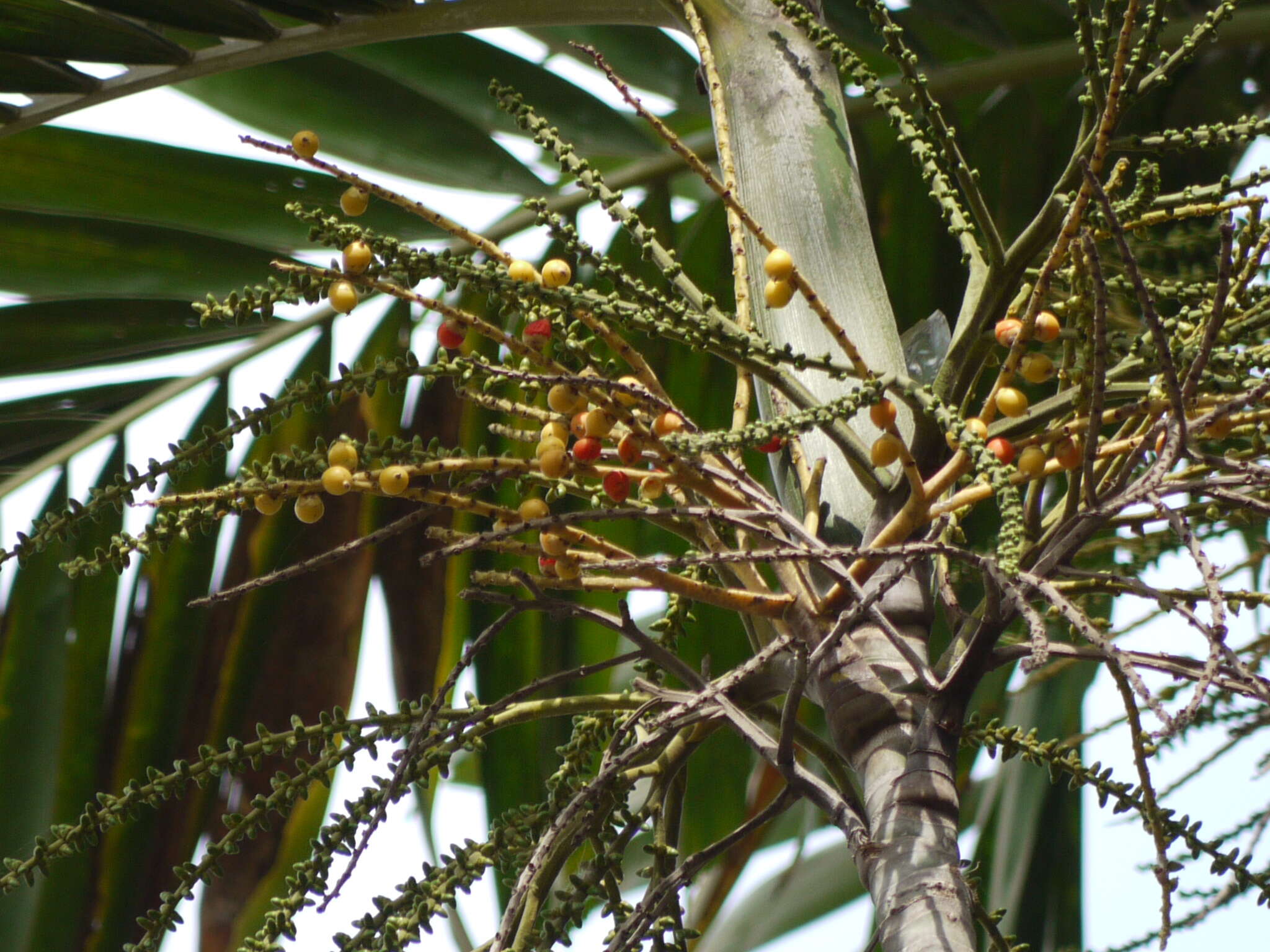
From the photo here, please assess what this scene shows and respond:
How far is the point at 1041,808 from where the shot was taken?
146 cm

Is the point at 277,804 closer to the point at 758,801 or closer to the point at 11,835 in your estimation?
the point at 11,835

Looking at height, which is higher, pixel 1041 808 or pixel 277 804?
pixel 1041 808

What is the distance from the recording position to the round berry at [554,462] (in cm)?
63

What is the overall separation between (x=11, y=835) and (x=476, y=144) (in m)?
0.96

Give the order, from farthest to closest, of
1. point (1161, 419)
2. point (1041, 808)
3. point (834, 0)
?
point (834, 0), point (1041, 808), point (1161, 419)

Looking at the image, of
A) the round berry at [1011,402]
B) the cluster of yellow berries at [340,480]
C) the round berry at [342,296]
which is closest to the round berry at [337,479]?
the cluster of yellow berries at [340,480]

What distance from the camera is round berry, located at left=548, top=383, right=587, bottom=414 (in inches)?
25.4

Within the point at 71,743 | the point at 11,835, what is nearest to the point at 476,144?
the point at 71,743

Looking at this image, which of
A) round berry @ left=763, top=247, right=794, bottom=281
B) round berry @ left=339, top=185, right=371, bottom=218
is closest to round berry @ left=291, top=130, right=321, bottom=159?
round berry @ left=339, top=185, right=371, bottom=218

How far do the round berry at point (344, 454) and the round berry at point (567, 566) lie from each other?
12cm

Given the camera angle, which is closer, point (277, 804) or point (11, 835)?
point (277, 804)

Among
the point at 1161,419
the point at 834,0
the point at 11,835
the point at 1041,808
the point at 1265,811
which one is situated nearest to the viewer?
the point at 1161,419

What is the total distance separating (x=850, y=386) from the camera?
0.78m

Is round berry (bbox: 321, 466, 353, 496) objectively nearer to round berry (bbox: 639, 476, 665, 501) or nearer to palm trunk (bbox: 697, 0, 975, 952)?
round berry (bbox: 639, 476, 665, 501)
